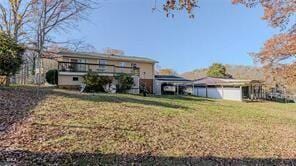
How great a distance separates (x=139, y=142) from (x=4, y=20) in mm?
20812

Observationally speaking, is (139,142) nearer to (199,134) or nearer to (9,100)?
(199,134)

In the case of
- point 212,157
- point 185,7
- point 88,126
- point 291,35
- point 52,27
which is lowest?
point 212,157

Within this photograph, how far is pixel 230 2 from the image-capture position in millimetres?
11727

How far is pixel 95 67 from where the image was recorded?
2673 centimetres

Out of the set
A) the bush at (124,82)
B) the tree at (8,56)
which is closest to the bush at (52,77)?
the bush at (124,82)

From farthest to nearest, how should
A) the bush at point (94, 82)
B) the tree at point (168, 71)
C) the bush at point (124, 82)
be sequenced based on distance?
1. the tree at point (168, 71)
2. the bush at point (124, 82)
3. the bush at point (94, 82)

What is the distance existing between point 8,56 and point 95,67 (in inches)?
474

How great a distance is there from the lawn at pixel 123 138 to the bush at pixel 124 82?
40.1 feet

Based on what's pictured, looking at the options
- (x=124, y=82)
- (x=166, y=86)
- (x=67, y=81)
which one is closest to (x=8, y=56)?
(x=67, y=81)

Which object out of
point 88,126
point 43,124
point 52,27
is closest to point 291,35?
point 88,126

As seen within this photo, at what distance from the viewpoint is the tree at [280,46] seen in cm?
1502

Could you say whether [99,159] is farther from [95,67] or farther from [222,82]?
[222,82]

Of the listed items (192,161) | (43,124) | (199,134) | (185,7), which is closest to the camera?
(185,7)

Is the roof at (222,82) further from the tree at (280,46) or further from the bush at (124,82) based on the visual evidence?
the bush at (124,82)
